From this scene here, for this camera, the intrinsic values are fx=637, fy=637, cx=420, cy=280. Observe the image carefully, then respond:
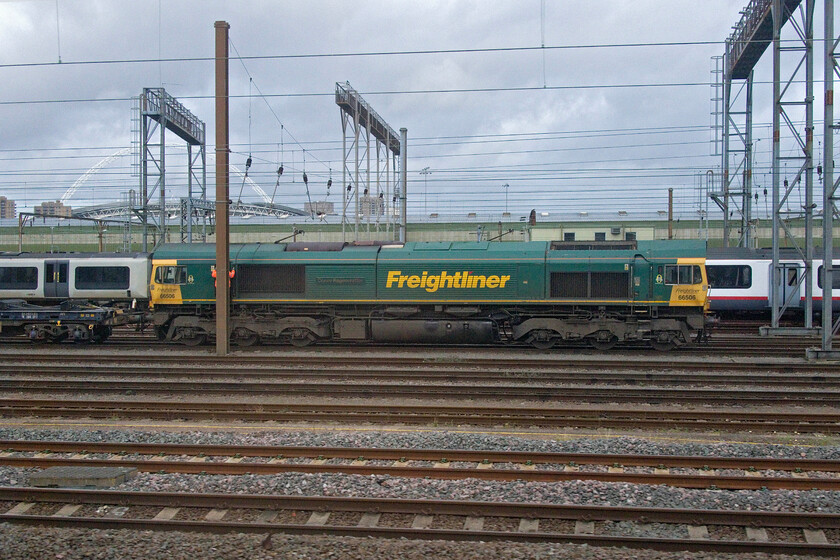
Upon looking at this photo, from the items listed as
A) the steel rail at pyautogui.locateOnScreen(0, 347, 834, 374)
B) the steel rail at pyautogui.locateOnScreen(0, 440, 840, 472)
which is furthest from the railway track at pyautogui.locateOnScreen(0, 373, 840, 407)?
the steel rail at pyautogui.locateOnScreen(0, 440, 840, 472)

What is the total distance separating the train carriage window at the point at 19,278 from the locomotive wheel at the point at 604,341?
20.6 m

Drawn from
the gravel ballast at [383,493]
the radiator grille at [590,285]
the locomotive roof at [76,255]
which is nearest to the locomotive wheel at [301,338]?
the radiator grille at [590,285]

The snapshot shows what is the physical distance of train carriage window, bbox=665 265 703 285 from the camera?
18438 mm

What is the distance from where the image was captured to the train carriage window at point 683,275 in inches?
726

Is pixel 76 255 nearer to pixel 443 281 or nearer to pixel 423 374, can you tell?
pixel 443 281

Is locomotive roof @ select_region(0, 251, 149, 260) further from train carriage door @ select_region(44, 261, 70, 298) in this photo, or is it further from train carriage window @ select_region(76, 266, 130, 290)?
train carriage window @ select_region(76, 266, 130, 290)

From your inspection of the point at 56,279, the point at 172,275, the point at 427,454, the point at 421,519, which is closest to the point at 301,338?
the point at 172,275

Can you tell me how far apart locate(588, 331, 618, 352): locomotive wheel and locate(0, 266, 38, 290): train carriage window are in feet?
67.5

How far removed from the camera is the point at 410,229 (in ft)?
158

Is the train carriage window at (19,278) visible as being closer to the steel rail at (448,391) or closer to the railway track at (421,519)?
the steel rail at (448,391)

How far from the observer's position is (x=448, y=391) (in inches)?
514

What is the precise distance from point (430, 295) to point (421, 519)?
12507mm

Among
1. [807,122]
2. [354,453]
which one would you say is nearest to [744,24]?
[807,122]

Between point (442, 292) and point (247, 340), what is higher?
point (442, 292)
